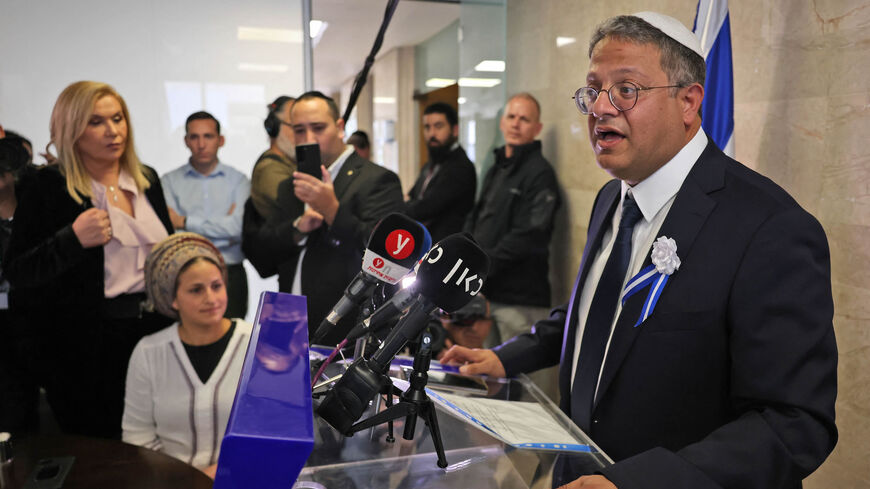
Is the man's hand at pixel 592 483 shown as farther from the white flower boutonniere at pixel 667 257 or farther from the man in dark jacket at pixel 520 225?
the man in dark jacket at pixel 520 225

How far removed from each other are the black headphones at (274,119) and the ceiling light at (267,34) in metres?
0.39

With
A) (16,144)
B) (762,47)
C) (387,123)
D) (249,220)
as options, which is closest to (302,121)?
(249,220)

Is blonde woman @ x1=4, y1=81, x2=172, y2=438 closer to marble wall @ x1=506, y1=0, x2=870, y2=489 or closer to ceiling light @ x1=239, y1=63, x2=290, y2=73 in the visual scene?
ceiling light @ x1=239, y1=63, x2=290, y2=73

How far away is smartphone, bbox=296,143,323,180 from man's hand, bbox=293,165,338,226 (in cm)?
5

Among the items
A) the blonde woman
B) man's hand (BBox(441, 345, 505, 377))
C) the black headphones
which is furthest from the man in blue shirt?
man's hand (BBox(441, 345, 505, 377))

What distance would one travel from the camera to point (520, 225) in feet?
11.6

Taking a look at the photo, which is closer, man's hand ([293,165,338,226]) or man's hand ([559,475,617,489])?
man's hand ([559,475,617,489])

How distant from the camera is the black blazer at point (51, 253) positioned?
8.03ft

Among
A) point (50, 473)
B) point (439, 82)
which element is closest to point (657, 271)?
point (50, 473)

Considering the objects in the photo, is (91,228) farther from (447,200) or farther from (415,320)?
(415,320)

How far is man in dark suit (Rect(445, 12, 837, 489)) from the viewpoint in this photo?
2.98ft

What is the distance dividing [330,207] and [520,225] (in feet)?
4.39

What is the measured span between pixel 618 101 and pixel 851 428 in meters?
1.27

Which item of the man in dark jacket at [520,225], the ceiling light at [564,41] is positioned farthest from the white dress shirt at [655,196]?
the ceiling light at [564,41]
